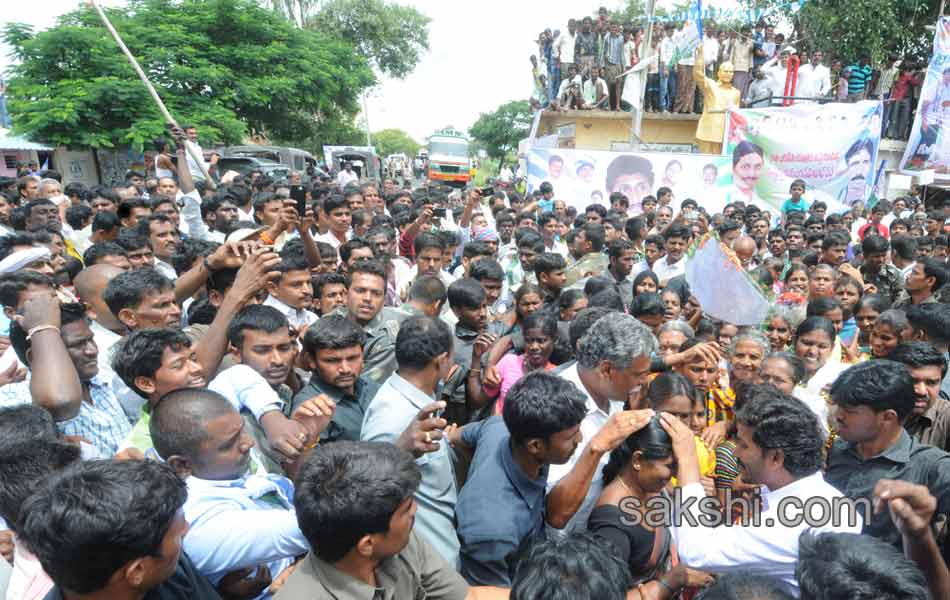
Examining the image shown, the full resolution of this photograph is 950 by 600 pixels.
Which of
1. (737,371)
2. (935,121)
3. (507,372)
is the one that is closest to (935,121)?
(935,121)

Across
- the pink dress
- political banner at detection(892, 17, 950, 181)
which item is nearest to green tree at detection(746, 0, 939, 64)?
political banner at detection(892, 17, 950, 181)

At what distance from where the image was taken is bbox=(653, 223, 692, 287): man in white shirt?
5.85 m

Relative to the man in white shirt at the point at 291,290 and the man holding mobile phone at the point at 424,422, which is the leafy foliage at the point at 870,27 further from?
the man holding mobile phone at the point at 424,422

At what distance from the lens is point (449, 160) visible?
2995 centimetres

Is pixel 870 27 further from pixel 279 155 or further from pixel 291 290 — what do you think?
pixel 279 155

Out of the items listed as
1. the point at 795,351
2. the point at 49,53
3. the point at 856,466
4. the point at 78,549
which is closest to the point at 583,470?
the point at 856,466

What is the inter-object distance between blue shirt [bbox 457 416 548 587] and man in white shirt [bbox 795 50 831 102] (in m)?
15.2

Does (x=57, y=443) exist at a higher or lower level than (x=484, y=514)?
higher

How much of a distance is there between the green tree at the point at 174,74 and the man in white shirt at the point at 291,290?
12.6 metres

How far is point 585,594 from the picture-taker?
1369mm

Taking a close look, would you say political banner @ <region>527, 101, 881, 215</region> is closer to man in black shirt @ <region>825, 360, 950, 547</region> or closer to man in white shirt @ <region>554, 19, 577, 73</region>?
man in white shirt @ <region>554, 19, 577, 73</region>

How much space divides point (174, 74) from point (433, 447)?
681 inches

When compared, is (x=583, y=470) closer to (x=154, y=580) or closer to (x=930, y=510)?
(x=930, y=510)

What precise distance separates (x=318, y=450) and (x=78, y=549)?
1.76ft
